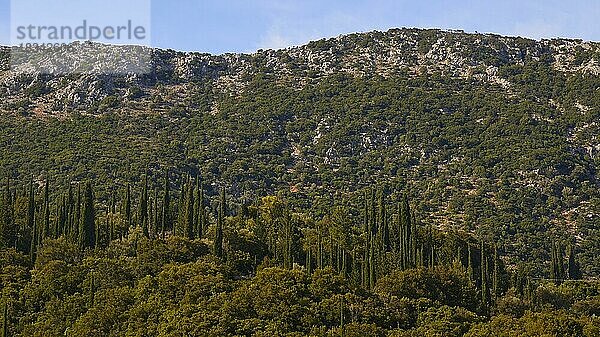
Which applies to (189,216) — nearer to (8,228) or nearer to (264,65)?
(8,228)

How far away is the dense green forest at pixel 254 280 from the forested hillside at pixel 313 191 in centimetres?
16

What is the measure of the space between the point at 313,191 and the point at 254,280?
1793 inches

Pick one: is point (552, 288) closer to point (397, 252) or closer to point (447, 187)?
point (397, 252)

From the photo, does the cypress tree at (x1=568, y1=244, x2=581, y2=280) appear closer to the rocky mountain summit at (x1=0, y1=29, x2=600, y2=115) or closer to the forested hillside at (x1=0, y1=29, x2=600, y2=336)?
the forested hillside at (x1=0, y1=29, x2=600, y2=336)

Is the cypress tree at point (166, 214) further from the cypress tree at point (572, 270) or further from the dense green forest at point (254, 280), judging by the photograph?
the cypress tree at point (572, 270)

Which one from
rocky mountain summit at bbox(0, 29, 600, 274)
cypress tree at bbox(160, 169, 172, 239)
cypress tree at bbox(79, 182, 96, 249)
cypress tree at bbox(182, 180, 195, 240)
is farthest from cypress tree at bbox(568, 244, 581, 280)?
cypress tree at bbox(79, 182, 96, 249)

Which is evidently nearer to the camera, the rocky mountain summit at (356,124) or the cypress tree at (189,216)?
the cypress tree at (189,216)

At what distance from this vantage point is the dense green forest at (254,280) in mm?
46394

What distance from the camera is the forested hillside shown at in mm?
48969

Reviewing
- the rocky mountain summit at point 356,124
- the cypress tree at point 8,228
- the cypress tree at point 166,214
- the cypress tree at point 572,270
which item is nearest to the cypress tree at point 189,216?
the cypress tree at point 166,214

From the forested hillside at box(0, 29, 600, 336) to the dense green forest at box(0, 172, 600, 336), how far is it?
16 cm

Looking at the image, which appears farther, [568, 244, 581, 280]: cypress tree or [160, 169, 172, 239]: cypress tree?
[568, 244, 581, 280]: cypress tree

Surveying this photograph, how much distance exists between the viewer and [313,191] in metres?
95.9

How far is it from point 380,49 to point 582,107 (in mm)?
33560
